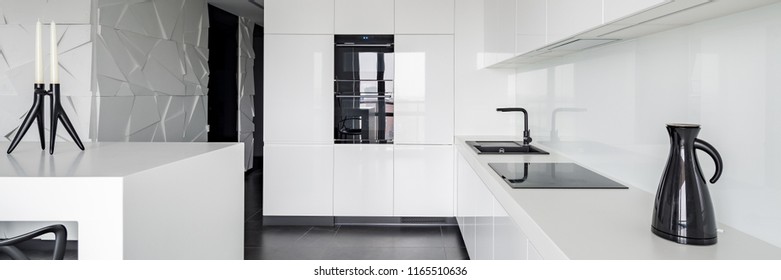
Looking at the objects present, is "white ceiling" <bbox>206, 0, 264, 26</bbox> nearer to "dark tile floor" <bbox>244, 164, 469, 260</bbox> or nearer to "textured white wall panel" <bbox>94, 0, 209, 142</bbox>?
"textured white wall panel" <bbox>94, 0, 209, 142</bbox>

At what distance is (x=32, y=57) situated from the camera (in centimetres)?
407

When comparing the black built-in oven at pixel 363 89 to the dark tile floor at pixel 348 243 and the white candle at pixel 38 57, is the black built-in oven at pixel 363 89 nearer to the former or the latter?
the dark tile floor at pixel 348 243

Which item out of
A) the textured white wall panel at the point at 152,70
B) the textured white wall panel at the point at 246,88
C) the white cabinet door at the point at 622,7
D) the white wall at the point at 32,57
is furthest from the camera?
the textured white wall panel at the point at 246,88

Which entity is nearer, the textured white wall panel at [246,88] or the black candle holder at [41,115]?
the black candle holder at [41,115]

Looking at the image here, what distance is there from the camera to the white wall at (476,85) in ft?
14.4

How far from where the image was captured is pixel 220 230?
2516 millimetres

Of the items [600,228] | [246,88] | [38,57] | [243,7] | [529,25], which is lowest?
[600,228]

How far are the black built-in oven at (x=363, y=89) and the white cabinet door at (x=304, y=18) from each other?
7.3 inches

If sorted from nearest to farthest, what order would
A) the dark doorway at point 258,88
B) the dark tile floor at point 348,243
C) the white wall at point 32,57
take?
the dark tile floor at point 348,243 → the white wall at point 32,57 → the dark doorway at point 258,88

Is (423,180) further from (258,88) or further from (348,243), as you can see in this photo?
(258,88)

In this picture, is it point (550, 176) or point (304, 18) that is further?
point (304, 18)

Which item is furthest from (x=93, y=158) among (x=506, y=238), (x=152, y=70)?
(x=152, y=70)

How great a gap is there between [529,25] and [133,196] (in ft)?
6.65

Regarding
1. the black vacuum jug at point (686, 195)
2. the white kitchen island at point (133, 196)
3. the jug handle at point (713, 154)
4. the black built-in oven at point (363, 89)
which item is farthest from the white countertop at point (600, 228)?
the black built-in oven at point (363, 89)
